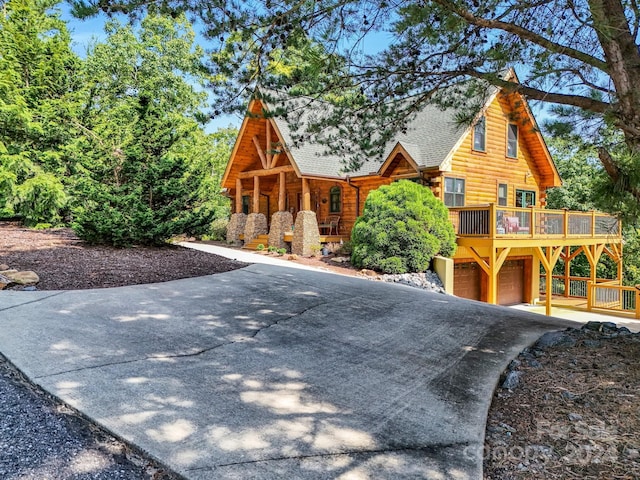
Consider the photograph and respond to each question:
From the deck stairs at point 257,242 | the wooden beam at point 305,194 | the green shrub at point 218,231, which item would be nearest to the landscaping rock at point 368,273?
the wooden beam at point 305,194

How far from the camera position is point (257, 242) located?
18547mm

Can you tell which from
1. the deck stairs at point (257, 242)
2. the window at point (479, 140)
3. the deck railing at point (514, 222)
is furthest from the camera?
the deck stairs at point (257, 242)

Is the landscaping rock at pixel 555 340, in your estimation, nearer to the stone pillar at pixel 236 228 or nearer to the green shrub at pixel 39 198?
the stone pillar at pixel 236 228

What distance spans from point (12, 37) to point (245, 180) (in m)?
11.3

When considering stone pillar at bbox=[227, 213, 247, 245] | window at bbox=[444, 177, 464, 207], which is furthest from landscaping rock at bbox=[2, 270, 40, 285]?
stone pillar at bbox=[227, 213, 247, 245]

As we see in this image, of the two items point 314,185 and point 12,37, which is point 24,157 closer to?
point 12,37

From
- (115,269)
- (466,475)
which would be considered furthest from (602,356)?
(115,269)

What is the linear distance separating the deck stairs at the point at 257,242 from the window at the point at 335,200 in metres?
3.06

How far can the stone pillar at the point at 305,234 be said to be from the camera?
16047mm

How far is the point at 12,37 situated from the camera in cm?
1808

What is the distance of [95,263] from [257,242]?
9961 mm

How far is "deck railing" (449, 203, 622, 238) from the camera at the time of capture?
1366cm

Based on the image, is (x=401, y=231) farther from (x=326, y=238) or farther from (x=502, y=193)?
(x=502, y=193)

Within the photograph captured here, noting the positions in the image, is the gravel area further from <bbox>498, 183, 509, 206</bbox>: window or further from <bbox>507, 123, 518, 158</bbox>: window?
<bbox>507, 123, 518, 158</bbox>: window
